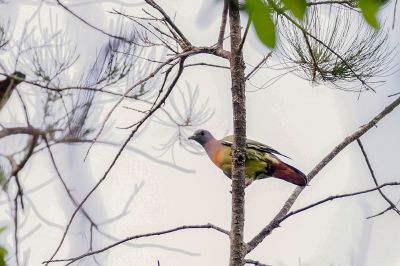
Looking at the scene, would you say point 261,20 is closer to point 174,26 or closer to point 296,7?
point 296,7

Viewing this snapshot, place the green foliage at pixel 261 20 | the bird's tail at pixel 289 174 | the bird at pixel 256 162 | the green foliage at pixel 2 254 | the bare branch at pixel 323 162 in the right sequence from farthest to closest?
1. the bird at pixel 256 162
2. the bird's tail at pixel 289 174
3. the bare branch at pixel 323 162
4. the green foliage at pixel 2 254
5. the green foliage at pixel 261 20

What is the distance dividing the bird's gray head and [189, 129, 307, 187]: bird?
155 mm

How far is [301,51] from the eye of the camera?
243 centimetres

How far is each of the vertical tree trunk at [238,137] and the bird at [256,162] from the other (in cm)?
70

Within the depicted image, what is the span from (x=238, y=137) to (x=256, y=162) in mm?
884

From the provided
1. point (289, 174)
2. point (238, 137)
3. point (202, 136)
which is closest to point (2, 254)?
point (238, 137)

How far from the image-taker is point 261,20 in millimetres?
458

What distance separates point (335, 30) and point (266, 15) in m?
2.01

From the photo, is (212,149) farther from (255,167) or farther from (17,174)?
(17,174)

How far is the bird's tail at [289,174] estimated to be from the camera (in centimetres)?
260

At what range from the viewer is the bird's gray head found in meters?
3.16

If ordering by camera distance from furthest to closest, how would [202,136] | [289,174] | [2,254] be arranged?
[202,136] → [289,174] → [2,254]

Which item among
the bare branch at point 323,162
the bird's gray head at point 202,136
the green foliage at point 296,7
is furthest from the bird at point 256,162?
the green foliage at point 296,7

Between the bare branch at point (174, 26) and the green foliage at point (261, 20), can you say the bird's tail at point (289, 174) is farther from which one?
the green foliage at point (261, 20)
